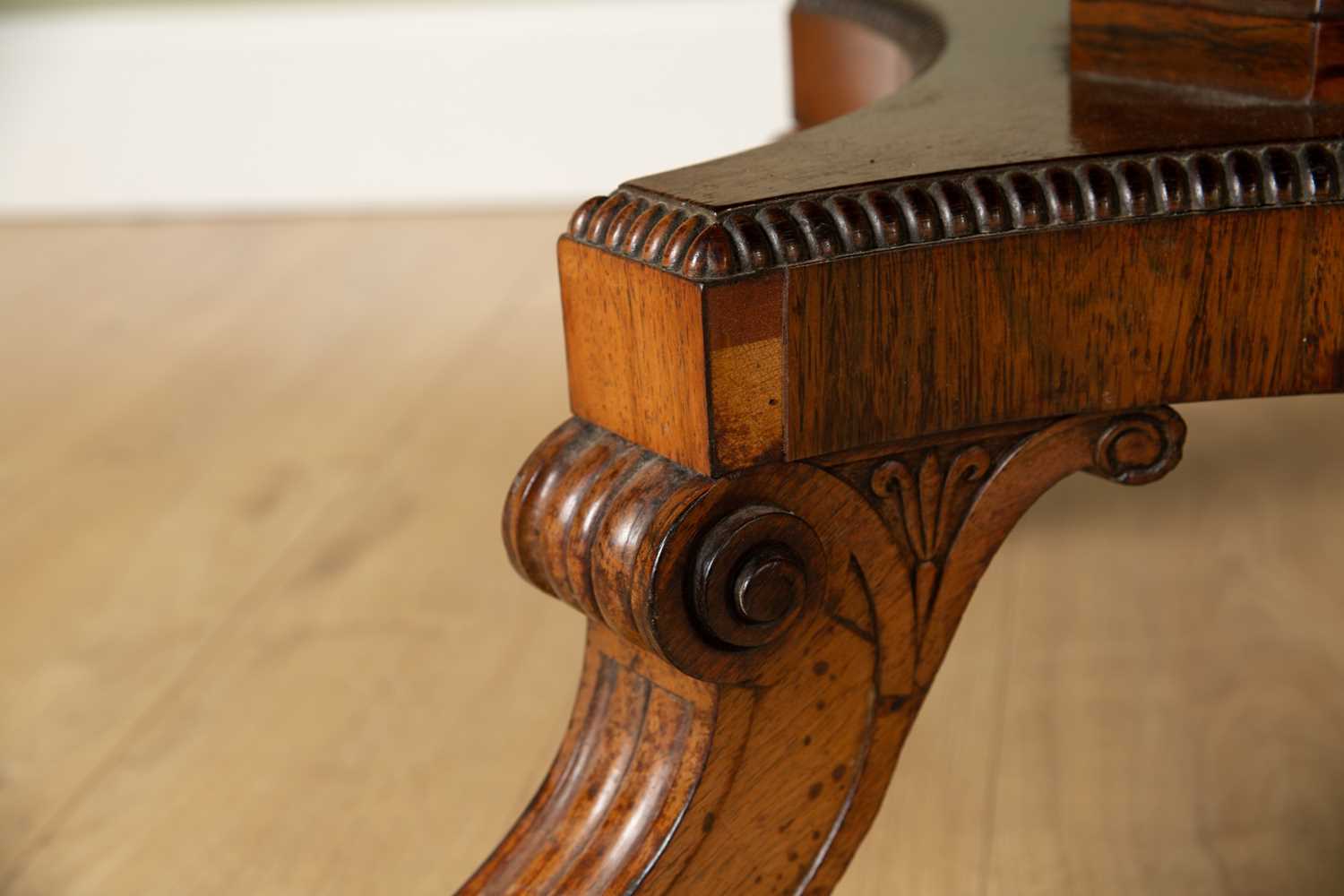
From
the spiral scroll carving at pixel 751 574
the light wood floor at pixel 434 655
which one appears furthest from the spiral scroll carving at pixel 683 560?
the light wood floor at pixel 434 655

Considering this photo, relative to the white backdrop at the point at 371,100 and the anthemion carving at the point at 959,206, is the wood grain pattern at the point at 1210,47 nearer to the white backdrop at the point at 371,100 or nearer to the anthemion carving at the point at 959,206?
the anthemion carving at the point at 959,206

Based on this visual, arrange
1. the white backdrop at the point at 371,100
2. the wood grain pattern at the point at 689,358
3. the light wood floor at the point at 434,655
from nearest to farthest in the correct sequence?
the wood grain pattern at the point at 689,358 → the light wood floor at the point at 434,655 → the white backdrop at the point at 371,100

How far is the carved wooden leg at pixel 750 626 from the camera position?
0.39m

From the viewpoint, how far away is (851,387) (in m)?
0.39

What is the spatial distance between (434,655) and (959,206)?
2.07 ft

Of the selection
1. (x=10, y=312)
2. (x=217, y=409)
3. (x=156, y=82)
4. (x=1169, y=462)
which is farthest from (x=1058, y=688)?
(x=156, y=82)

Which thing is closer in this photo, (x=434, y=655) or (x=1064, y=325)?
(x=1064, y=325)

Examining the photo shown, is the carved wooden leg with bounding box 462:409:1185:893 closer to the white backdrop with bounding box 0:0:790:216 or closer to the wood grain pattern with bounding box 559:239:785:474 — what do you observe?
the wood grain pattern with bounding box 559:239:785:474

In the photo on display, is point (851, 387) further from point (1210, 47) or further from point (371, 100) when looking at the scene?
point (371, 100)

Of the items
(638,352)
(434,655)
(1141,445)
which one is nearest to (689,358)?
(638,352)

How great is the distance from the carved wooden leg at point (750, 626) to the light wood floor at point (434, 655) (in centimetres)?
28

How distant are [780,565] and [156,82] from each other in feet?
6.13

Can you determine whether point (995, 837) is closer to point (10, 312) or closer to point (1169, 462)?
point (1169, 462)

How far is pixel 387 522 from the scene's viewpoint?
1.14 m
